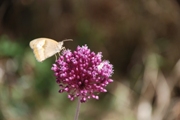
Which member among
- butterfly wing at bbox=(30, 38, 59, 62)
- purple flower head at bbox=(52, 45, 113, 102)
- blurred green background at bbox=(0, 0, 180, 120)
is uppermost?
blurred green background at bbox=(0, 0, 180, 120)

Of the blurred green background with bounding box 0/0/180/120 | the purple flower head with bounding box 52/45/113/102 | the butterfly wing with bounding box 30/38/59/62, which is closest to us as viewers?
the purple flower head with bounding box 52/45/113/102

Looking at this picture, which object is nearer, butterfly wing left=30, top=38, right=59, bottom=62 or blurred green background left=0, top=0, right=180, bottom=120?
butterfly wing left=30, top=38, right=59, bottom=62

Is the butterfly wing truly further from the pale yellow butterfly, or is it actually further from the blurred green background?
the blurred green background

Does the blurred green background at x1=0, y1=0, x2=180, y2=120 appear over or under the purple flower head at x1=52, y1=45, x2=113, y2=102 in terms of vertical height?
over

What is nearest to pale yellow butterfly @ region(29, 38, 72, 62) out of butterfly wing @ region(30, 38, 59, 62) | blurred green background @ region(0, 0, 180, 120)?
butterfly wing @ region(30, 38, 59, 62)

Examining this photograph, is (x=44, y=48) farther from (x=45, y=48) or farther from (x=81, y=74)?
(x=81, y=74)

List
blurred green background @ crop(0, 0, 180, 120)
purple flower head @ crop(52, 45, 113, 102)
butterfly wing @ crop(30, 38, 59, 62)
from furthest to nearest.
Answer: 1. blurred green background @ crop(0, 0, 180, 120)
2. butterfly wing @ crop(30, 38, 59, 62)
3. purple flower head @ crop(52, 45, 113, 102)

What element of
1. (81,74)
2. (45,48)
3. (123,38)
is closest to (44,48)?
(45,48)

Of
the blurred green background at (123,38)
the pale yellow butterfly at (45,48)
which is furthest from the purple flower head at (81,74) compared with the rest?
the blurred green background at (123,38)
